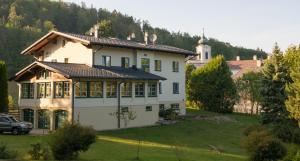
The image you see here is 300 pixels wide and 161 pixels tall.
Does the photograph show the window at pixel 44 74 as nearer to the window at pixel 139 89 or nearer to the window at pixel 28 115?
the window at pixel 28 115

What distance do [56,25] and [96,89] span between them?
95106 millimetres

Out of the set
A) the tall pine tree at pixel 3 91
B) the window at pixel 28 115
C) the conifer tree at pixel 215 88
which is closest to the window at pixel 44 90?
the window at pixel 28 115

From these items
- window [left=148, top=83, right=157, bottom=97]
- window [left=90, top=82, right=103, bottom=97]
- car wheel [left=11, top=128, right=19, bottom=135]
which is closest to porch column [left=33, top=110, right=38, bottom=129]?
car wheel [left=11, top=128, right=19, bottom=135]

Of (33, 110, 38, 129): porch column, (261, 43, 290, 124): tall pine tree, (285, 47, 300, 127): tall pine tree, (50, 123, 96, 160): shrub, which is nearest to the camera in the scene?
(50, 123, 96, 160): shrub

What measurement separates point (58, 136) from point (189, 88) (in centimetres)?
4027

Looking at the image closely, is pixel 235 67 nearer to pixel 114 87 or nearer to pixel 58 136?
pixel 114 87

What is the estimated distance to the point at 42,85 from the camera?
3816 centimetres

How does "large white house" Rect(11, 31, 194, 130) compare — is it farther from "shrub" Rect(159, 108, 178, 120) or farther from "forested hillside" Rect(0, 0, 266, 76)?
"forested hillside" Rect(0, 0, 266, 76)

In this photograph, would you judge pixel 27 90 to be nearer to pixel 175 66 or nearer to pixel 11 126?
pixel 11 126

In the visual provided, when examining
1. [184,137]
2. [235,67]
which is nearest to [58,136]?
[184,137]

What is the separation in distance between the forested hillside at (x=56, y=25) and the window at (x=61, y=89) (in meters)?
41.6

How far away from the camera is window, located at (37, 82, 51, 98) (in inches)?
1480

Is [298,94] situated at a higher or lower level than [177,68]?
lower

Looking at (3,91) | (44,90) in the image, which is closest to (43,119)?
(44,90)
